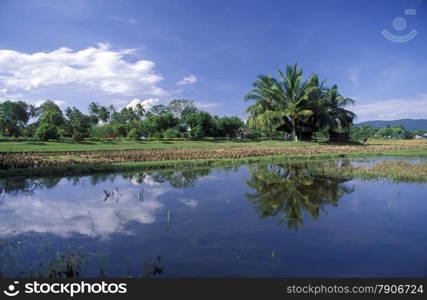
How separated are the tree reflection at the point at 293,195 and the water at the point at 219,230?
0.11 ft

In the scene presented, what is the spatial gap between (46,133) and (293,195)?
115ft

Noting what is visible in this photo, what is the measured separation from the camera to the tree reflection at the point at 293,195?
6117 millimetres

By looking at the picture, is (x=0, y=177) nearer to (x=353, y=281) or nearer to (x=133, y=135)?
(x=353, y=281)

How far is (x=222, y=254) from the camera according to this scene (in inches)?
165

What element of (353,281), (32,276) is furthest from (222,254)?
(32,276)

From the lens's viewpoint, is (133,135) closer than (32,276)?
No

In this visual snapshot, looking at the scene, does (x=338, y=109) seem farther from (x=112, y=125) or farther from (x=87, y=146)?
(x=112, y=125)

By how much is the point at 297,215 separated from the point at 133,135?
40639mm

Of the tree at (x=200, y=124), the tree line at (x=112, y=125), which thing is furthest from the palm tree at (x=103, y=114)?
the tree at (x=200, y=124)

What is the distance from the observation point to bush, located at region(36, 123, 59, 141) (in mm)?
32719

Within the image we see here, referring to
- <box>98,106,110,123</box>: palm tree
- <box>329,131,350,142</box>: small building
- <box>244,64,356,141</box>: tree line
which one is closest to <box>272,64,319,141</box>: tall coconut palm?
<box>244,64,356,141</box>: tree line

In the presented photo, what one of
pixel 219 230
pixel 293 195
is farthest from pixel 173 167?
pixel 219 230

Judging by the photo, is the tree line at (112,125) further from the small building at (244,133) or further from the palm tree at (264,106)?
the palm tree at (264,106)

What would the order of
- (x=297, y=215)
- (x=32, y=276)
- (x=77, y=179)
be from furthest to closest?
(x=77, y=179)
(x=297, y=215)
(x=32, y=276)
